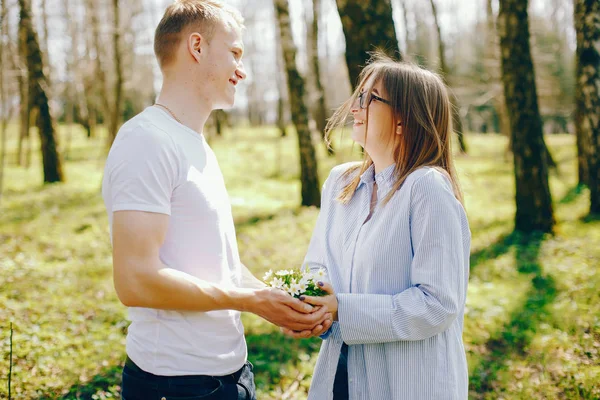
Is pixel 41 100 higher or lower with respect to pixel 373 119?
higher

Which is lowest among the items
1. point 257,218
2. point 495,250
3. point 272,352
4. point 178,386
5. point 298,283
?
point 495,250

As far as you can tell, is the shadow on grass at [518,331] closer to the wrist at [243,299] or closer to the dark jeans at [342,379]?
the dark jeans at [342,379]

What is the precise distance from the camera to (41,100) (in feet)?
42.8

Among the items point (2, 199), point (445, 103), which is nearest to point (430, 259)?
point (445, 103)

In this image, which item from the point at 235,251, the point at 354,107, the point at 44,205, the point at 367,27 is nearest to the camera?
the point at 235,251

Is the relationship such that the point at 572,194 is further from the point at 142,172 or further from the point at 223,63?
the point at 142,172

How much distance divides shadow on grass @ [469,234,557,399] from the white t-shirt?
323 centimetres

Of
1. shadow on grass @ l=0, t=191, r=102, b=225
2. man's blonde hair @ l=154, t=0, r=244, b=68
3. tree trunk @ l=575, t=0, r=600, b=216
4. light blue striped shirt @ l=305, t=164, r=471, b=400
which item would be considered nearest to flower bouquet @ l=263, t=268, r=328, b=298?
Answer: light blue striped shirt @ l=305, t=164, r=471, b=400

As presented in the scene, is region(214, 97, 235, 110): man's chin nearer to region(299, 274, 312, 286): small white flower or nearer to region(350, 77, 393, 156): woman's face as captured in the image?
region(350, 77, 393, 156): woman's face

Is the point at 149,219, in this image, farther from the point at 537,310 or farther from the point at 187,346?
the point at 537,310

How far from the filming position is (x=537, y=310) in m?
6.01

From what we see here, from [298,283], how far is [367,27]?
3472 mm

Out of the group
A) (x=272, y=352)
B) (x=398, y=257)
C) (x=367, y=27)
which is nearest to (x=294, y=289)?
(x=398, y=257)

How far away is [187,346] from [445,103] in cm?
163
